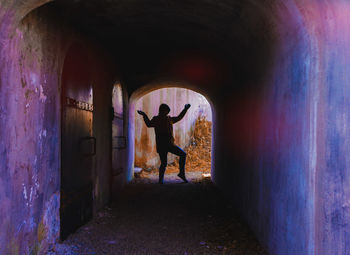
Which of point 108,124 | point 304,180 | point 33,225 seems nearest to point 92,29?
point 108,124

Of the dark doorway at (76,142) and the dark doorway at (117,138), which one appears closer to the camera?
the dark doorway at (76,142)

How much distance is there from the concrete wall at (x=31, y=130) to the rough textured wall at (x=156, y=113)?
8744 millimetres

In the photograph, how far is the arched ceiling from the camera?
3189 mm

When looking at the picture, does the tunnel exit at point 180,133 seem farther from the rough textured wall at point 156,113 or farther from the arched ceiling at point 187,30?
the arched ceiling at point 187,30

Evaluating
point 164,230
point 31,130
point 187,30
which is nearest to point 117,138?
point 164,230

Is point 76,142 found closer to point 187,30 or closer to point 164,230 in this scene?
point 164,230

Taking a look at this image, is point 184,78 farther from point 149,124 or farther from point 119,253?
point 119,253

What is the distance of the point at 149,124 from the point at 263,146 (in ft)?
16.3

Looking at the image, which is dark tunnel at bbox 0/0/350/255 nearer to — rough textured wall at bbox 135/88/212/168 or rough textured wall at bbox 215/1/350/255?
rough textured wall at bbox 215/1/350/255

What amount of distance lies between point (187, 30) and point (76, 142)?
233 centimetres

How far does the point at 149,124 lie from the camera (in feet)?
26.4

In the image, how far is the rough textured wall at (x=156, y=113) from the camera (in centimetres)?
1230

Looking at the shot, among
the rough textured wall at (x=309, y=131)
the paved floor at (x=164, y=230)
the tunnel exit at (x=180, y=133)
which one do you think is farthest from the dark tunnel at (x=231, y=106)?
the tunnel exit at (x=180, y=133)

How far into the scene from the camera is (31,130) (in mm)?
2697
